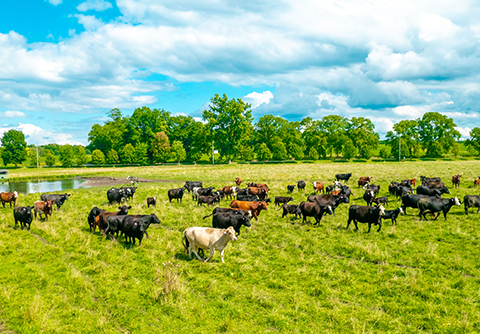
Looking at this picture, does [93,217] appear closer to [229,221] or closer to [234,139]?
[229,221]

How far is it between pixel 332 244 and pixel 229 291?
5.88 m

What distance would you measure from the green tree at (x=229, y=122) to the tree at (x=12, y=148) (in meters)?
62.3

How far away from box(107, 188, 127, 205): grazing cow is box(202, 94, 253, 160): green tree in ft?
197

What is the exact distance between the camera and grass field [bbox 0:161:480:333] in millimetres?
6809

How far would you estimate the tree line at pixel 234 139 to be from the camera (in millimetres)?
86125

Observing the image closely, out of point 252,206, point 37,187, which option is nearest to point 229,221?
point 252,206

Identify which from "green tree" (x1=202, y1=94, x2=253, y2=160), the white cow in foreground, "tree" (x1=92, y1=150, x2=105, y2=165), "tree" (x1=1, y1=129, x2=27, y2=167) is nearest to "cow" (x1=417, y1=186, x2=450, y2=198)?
the white cow in foreground

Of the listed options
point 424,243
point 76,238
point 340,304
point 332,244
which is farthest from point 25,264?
point 424,243

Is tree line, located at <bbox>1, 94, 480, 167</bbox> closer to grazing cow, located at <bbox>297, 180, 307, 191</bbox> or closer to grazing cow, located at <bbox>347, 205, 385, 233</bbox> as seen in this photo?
grazing cow, located at <bbox>297, 180, 307, 191</bbox>

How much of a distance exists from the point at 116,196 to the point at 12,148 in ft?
304

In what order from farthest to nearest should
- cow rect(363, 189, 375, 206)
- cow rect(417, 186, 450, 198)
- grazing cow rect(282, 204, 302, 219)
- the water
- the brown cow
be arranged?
1. the water
2. cow rect(417, 186, 450, 198)
3. cow rect(363, 189, 375, 206)
4. the brown cow
5. grazing cow rect(282, 204, 302, 219)

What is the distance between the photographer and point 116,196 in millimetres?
23547

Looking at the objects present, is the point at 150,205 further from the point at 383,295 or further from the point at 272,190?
the point at 383,295

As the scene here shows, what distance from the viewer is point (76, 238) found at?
13.2m
